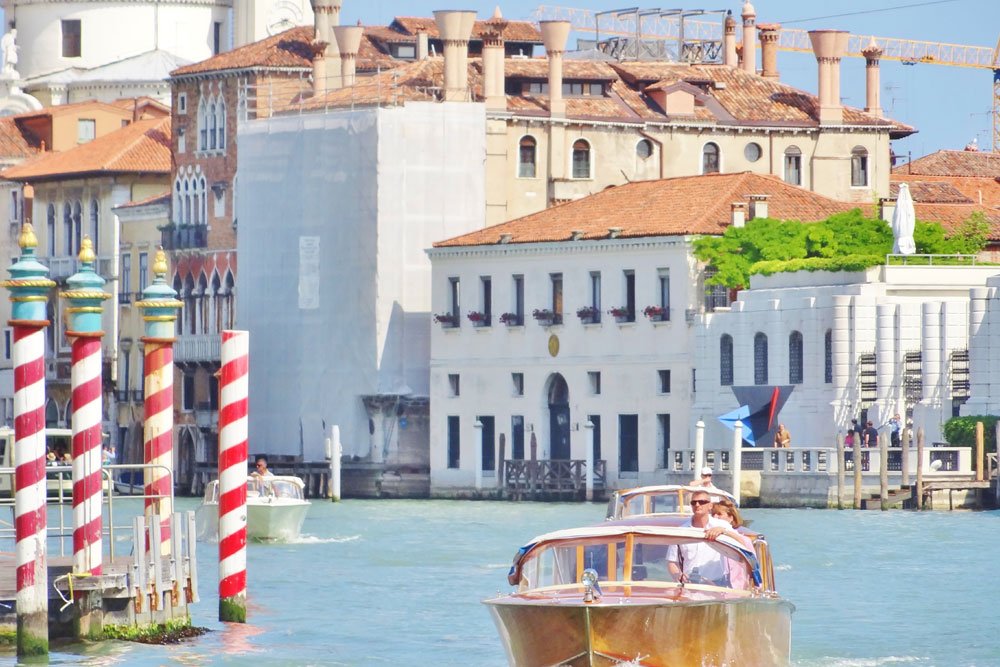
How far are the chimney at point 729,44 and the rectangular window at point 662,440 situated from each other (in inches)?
680

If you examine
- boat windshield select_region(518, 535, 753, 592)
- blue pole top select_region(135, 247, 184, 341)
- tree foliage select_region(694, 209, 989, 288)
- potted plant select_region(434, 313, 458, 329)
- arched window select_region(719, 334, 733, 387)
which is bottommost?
boat windshield select_region(518, 535, 753, 592)

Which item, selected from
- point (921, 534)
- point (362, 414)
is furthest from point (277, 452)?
point (921, 534)

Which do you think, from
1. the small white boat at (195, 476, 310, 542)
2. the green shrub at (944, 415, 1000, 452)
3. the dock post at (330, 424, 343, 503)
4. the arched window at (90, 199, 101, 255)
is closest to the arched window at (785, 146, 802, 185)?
the dock post at (330, 424, 343, 503)

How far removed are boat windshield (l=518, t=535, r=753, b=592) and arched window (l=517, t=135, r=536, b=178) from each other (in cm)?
4462

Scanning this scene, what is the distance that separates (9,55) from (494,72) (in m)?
35.0

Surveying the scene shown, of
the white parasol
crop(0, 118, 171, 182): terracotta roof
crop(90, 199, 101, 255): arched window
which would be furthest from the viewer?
crop(90, 199, 101, 255): arched window

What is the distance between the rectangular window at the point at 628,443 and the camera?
59688 mm

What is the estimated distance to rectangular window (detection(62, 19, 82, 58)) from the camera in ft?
319

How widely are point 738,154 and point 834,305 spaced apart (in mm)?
15273

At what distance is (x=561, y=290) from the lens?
61688 mm

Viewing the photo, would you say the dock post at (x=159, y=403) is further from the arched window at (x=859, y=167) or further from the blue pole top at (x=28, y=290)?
the arched window at (x=859, y=167)

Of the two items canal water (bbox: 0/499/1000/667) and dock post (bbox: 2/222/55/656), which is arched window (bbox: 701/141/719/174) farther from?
dock post (bbox: 2/222/55/656)

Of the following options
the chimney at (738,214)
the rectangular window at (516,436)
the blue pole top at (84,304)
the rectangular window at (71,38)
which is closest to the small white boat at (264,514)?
the chimney at (738,214)

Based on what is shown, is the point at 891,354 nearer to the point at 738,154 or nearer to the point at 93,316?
the point at 738,154
